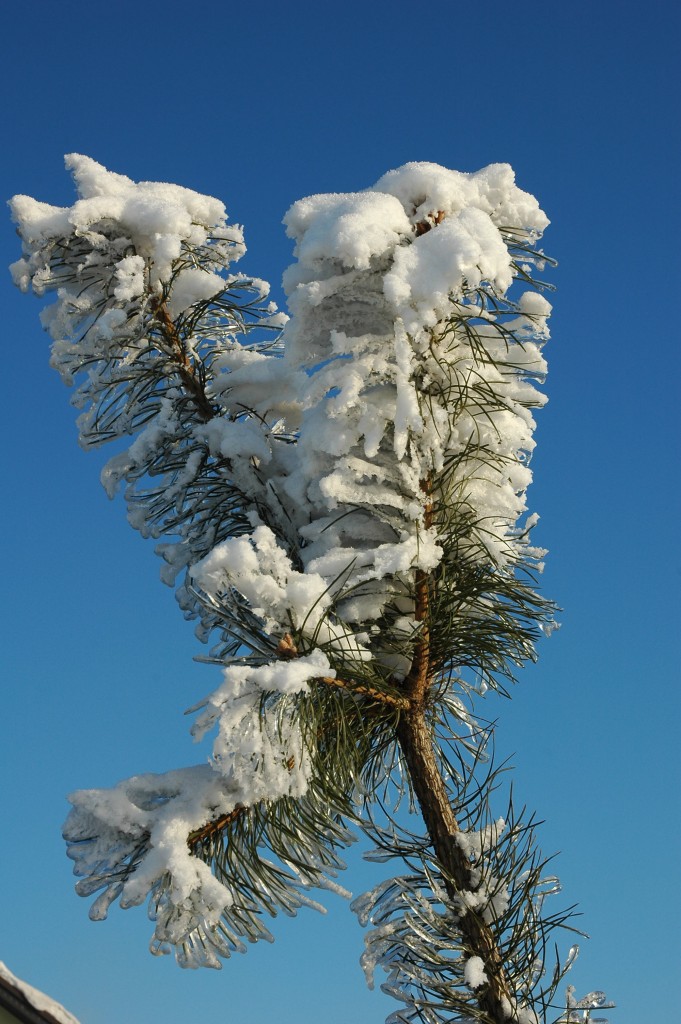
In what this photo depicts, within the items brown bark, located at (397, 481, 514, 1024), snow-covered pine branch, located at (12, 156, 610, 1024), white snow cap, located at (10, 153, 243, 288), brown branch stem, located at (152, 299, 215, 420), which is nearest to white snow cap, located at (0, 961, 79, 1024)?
snow-covered pine branch, located at (12, 156, 610, 1024)

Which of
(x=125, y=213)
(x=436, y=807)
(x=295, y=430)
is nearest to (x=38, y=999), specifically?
(x=436, y=807)

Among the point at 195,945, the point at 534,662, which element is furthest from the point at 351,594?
the point at 195,945

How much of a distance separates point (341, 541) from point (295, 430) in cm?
75

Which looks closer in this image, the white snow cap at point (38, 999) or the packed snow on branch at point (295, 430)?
the packed snow on branch at point (295, 430)

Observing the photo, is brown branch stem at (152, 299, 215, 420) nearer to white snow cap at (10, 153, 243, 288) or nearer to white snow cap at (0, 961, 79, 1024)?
white snow cap at (10, 153, 243, 288)

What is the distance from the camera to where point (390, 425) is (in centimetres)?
262

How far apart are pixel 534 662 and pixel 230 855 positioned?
112cm

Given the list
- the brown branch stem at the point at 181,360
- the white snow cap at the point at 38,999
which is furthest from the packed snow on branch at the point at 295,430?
the white snow cap at the point at 38,999

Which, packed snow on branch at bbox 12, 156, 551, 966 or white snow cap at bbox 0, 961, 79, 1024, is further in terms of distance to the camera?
white snow cap at bbox 0, 961, 79, 1024

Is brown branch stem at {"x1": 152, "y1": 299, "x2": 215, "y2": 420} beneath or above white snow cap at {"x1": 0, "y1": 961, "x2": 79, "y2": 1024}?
above

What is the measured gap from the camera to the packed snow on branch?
7.76ft

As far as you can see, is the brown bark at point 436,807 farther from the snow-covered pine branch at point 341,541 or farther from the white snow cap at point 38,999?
the white snow cap at point 38,999

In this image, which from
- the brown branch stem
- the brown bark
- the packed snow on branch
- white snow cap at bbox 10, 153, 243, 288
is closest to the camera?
the packed snow on branch

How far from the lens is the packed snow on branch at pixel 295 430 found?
2.37m
